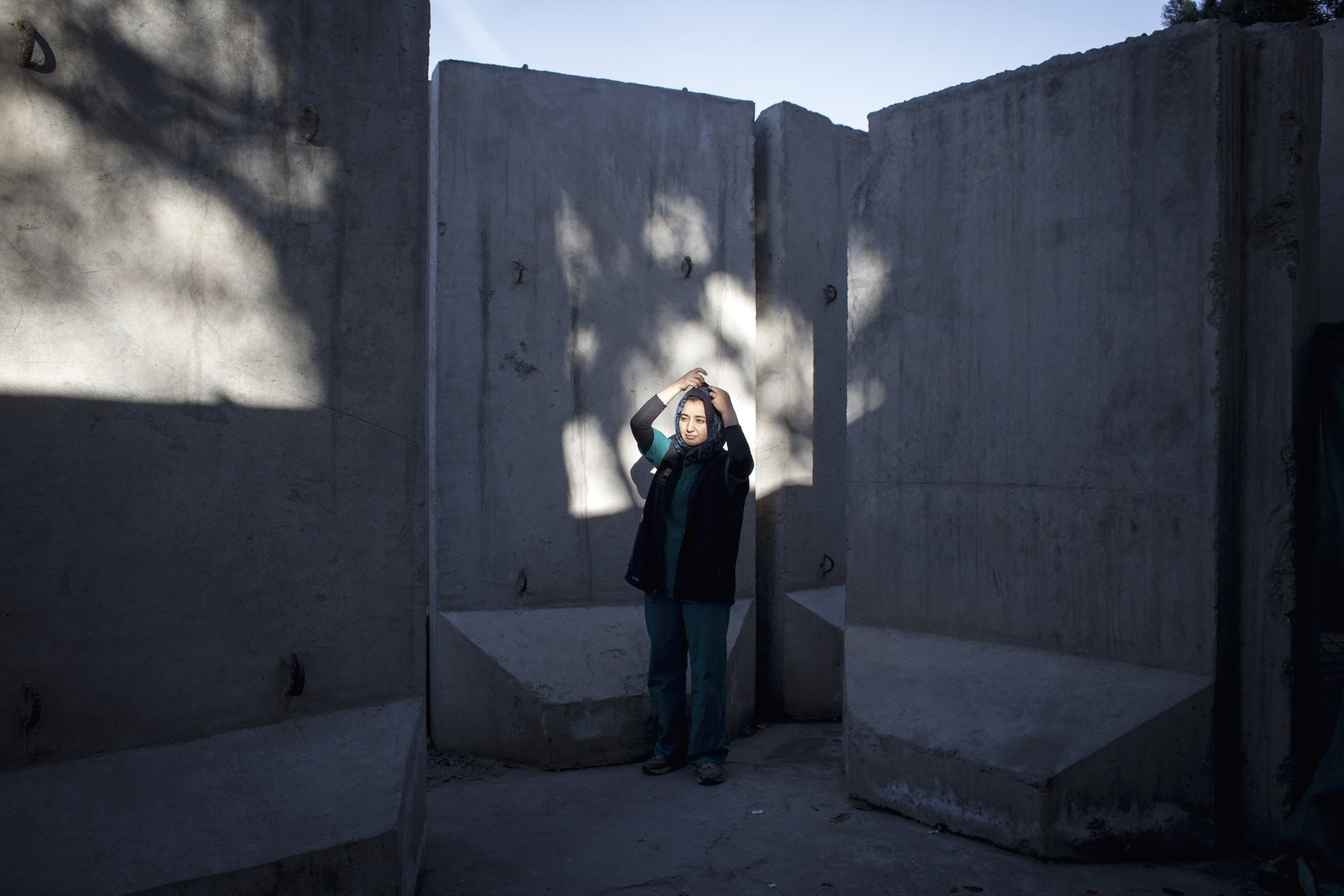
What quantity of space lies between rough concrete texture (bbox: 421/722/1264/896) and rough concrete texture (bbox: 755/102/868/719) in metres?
1.22

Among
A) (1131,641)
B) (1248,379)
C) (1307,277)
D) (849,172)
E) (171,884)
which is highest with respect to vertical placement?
(849,172)

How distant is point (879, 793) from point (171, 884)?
2.63 m

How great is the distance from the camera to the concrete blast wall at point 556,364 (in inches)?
177

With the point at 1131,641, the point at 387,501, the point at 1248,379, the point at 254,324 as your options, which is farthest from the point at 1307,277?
the point at 254,324

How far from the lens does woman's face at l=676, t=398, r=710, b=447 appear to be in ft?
14.4

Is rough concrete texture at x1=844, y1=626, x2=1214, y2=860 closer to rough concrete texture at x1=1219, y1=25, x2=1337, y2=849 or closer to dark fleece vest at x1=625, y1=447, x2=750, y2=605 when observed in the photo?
rough concrete texture at x1=1219, y1=25, x2=1337, y2=849

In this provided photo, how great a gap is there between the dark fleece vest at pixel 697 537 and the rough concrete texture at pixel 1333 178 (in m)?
3.02

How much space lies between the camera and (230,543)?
265 cm

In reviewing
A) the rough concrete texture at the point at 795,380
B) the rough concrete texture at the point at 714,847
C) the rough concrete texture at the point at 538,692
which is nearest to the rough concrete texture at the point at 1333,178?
the rough concrete texture at the point at 795,380

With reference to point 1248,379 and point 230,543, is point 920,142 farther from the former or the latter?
point 230,543

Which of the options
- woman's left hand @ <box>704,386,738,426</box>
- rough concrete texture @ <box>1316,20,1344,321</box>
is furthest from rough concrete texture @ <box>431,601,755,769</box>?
rough concrete texture @ <box>1316,20,1344,321</box>

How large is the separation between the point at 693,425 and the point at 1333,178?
3.38 metres

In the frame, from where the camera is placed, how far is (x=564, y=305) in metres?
4.78

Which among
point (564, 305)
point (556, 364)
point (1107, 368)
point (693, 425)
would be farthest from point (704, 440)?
point (1107, 368)
